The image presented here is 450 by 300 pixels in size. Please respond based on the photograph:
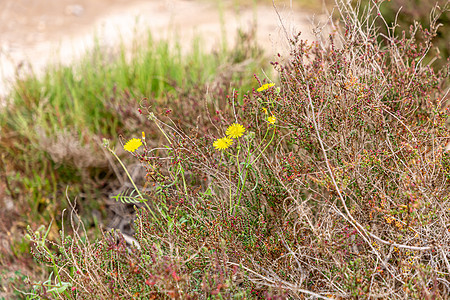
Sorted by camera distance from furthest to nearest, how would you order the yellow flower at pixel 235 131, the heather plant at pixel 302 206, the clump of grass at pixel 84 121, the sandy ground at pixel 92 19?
the sandy ground at pixel 92 19 < the clump of grass at pixel 84 121 < the yellow flower at pixel 235 131 < the heather plant at pixel 302 206

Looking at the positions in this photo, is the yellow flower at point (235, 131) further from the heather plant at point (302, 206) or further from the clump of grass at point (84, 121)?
the clump of grass at point (84, 121)

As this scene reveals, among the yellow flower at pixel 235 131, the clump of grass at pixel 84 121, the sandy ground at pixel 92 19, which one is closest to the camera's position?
the yellow flower at pixel 235 131

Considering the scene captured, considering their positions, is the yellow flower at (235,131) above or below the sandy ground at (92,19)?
above

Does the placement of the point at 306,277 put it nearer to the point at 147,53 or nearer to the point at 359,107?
the point at 359,107

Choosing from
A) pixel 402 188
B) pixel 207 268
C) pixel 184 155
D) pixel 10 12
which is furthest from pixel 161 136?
pixel 10 12

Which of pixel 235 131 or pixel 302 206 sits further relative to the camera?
pixel 235 131

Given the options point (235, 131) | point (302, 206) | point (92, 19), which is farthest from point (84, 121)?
point (92, 19)

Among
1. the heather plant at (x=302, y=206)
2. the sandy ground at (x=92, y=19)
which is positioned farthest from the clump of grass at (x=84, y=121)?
the sandy ground at (x=92, y=19)

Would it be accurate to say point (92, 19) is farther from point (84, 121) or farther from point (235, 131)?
point (235, 131)

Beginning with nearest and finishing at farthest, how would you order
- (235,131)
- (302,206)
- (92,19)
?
(302,206) → (235,131) → (92,19)

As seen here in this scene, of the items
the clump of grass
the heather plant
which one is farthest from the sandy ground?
the heather plant

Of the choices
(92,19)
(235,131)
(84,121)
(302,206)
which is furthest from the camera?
(92,19)

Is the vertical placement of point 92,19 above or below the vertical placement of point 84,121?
below

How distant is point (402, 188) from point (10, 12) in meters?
11.0
